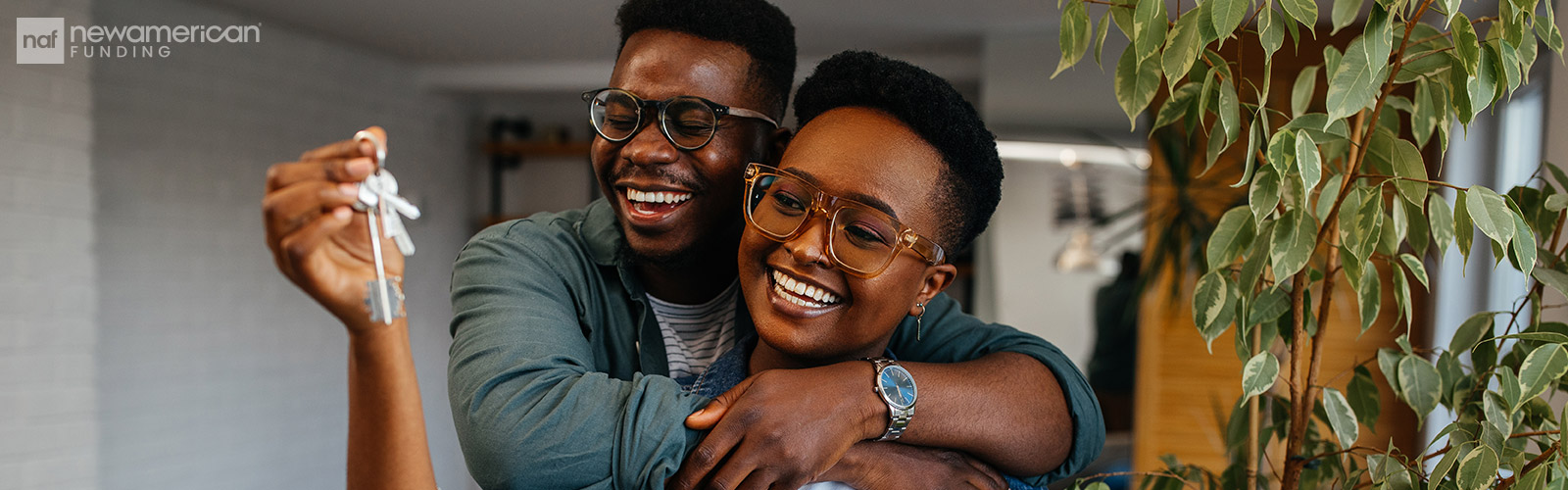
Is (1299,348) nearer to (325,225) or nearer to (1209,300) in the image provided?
(1209,300)

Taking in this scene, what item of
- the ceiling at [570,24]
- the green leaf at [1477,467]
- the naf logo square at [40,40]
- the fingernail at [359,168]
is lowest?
the green leaf at [1477,467]

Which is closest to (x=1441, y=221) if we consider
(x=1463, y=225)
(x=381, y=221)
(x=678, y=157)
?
(x=1463, y=225)

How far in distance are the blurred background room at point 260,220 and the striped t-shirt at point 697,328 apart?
2.29 metres

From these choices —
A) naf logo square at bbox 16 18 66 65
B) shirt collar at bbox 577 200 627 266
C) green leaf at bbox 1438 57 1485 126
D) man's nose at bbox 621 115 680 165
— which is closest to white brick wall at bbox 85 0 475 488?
naf logo square at bbox 16 18 66 65

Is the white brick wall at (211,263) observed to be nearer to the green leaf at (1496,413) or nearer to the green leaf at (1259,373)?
the green leaf at (1259,373)

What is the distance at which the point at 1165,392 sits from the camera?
14.4 ft

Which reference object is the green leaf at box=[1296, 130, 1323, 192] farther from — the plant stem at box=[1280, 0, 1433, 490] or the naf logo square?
the naf logo square

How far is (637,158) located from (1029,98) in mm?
3481

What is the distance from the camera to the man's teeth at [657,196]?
4.17 ft

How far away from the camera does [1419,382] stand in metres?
1.26

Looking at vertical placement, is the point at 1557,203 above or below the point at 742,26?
below

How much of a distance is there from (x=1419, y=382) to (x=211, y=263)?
4378mm

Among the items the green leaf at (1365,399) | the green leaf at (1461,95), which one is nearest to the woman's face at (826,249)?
the green leaf at (1461,95)

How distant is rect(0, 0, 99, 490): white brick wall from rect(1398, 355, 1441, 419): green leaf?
11.2 ft
